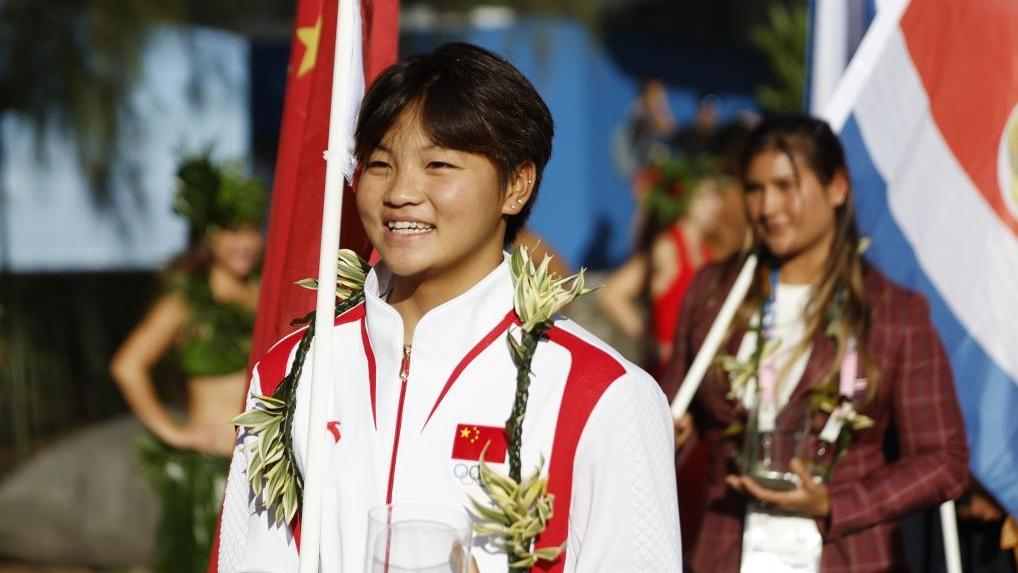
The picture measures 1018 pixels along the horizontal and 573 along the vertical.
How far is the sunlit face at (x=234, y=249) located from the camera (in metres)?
6.67

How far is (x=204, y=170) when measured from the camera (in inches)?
266

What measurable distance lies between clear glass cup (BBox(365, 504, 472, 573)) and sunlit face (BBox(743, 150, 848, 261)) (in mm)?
2058

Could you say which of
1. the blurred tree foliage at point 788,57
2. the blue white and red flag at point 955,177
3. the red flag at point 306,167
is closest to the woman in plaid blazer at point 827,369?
the blue white and red flag at point 955,177

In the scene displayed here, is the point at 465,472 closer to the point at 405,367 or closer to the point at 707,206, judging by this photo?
the point at 405,367

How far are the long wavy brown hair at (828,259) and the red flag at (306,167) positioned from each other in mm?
1300

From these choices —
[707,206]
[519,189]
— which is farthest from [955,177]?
[707,206]

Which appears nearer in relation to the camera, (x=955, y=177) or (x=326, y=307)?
(x=326, y=307)

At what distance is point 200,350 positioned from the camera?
649 cm

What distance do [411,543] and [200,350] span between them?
4549 millimetres

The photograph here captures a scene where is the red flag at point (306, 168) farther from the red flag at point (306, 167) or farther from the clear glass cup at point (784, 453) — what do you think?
the clear glass cup at point (784, 453)

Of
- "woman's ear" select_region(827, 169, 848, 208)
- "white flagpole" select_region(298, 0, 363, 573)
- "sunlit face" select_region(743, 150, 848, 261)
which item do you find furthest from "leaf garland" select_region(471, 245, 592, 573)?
"woman's ear" select_region(827, 169, 848, 208)

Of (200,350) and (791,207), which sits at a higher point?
(791,207)

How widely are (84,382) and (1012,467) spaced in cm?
890

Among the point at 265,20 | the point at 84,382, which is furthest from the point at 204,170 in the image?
the point at 265,20
